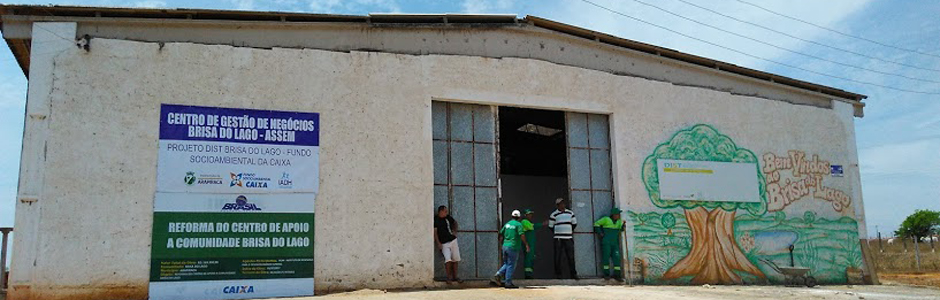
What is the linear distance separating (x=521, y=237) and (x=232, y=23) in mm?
6078

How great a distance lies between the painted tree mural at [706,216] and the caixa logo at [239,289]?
7674 mm

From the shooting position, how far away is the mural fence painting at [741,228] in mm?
15172

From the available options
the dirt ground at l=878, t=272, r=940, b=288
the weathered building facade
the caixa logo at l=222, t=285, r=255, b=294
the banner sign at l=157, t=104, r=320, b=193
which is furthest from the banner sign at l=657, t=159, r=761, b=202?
the caixa logo at l=222, t=285, r=255, b=294

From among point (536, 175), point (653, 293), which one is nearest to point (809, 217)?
point (653, 293)

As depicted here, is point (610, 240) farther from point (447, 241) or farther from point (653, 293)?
point (447, 241)

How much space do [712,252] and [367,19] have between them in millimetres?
8236

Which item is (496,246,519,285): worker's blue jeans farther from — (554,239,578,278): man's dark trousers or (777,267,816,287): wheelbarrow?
(777,267,816,287): wheelbarrow

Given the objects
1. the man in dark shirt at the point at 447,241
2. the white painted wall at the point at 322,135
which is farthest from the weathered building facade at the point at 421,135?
the man in dark shirt at the point at 447,241

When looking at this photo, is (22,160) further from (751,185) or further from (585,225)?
(751,185)

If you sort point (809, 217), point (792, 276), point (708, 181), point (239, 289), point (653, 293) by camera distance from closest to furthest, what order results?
point (239, 289)
point (653, 293)
point (708, 181)
point (792, 276)
point (809, 217)

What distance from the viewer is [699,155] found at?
15914mm

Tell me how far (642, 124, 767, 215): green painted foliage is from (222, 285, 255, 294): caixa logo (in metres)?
7.67

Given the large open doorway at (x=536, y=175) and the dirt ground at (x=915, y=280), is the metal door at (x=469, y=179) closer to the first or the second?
the large open doorway at (x=536, y=175)

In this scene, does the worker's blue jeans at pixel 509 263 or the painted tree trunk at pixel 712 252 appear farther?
the painted tree trunk at pixel 712 252
